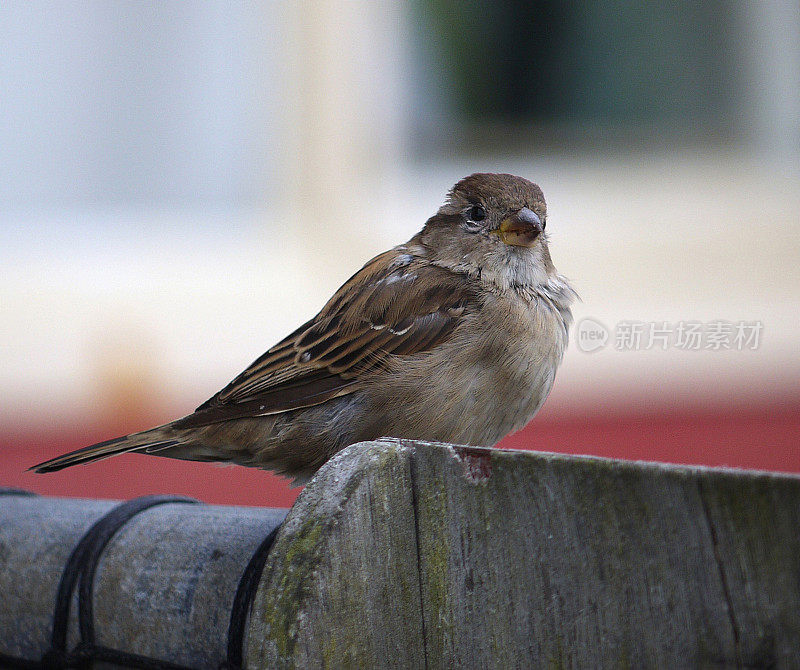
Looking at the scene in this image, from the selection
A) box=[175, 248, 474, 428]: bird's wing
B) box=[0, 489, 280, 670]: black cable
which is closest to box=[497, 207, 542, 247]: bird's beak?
box=[175, 248, 474, 428]: bird's wing

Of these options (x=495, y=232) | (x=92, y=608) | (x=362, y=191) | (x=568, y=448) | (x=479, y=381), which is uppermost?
(x=362, y=191)

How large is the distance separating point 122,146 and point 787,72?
12.2ft

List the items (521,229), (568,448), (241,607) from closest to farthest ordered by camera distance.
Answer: (241,607) → (521,229) → (568,448)

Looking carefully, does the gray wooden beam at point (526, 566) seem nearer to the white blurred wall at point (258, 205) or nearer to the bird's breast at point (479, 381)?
the bird's breast at point (479, 381)

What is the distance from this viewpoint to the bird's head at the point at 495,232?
2406 mm

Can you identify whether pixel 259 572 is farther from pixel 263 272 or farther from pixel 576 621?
pixel 263 272

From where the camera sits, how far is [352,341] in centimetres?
228

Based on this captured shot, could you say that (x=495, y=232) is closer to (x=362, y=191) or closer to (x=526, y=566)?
(x=526, y=566)

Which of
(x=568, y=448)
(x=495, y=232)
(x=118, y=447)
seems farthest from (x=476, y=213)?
(x=568, y=448)

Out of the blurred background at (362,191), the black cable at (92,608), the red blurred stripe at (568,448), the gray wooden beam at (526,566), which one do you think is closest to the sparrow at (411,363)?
the black cable at (92,608)

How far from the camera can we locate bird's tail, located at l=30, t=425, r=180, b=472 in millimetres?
1956

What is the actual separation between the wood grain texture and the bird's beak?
1372 millimetres

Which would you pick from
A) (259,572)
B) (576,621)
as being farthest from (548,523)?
(259,572)

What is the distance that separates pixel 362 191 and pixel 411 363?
313 cm
